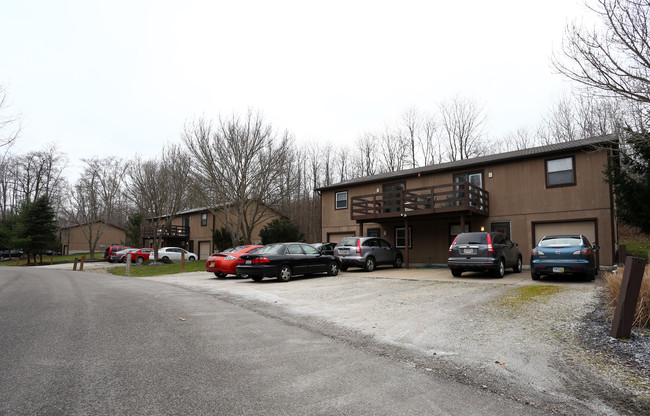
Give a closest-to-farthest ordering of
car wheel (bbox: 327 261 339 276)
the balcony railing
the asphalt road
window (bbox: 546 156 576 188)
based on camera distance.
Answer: the asphalt road < car wheel (bbox: 327 261 339 276) < window (bbox: 546 156 576 188) < the balcony railing

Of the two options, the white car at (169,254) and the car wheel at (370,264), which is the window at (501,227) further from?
the white car at (169,254)

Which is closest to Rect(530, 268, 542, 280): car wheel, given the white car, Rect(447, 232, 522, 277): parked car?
Rect(447, 232, 522, 277): parked car

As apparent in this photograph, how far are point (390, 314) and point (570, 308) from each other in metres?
3.54

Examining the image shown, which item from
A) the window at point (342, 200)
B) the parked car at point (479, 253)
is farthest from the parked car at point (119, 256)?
the parked car at point (479, 253)

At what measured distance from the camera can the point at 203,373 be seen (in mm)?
4035

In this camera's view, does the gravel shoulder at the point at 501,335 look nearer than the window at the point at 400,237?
Yes

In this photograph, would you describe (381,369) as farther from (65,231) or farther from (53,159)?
(65,231)

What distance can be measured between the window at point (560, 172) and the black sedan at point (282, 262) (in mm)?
10913

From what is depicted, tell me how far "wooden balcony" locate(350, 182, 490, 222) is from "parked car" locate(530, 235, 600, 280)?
498 centimetres

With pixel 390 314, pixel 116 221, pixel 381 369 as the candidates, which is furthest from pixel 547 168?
pixel 116 221

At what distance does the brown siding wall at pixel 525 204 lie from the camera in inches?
644

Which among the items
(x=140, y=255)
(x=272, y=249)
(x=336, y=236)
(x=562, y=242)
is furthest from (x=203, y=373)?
(x=140, y=255)

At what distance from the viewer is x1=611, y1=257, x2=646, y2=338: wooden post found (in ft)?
17.6

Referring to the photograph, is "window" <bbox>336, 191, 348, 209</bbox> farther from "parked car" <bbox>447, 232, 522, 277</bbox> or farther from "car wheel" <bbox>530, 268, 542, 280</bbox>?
"car wheel" <bbox>530, 268, 542, 280</bbox>
